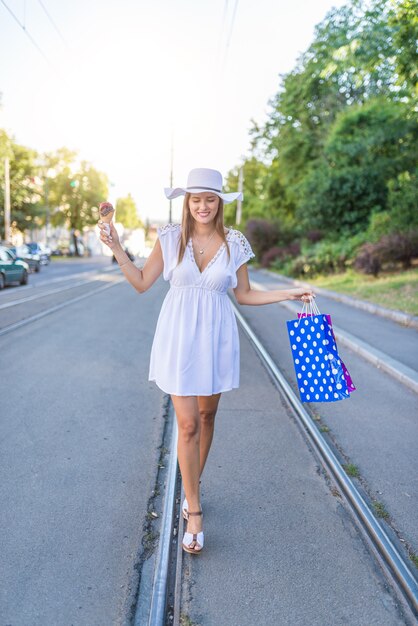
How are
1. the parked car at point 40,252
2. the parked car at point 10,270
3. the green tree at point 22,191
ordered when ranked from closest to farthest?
the parked car at point 10,270 < the parked car at point 40,252 < the green tree at point 22,191

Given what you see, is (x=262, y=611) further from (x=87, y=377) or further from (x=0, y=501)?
(x=87, y=377)

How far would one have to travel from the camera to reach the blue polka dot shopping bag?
136 inches

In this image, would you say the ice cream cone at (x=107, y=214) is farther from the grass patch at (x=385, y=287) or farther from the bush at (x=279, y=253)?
the bush at (x=279, y=253)

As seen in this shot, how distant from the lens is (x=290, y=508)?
359cm

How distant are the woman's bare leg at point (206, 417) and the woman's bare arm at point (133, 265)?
0.76 metres

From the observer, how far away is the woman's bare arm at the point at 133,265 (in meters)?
3.24

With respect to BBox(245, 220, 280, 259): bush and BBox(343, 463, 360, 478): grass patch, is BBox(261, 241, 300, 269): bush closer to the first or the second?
BBox(245, 220, 280, 259): bush

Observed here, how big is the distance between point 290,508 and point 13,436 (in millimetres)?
2461

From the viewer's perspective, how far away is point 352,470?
4.23m

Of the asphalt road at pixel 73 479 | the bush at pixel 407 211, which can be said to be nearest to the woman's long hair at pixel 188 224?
the asphalt road at pixel 73 479

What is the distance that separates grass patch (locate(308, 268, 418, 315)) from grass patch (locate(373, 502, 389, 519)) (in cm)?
860

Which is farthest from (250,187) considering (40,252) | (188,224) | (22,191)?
(188,224)

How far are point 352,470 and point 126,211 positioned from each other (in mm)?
129354

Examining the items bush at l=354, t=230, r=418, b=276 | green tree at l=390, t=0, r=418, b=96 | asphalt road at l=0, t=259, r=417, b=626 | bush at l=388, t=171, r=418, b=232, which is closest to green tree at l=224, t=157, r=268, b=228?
bush at l=388, t=171, r=418, b=232
